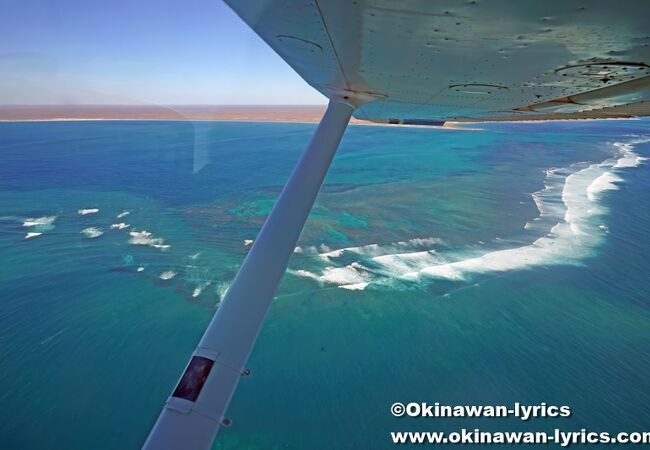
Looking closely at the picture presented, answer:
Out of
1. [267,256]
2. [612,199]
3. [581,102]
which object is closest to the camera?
[267,256]

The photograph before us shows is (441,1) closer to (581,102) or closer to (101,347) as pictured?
(581,102)

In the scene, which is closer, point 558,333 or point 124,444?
point 124,444

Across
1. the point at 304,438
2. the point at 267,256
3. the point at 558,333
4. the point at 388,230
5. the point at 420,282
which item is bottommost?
the point at 304,438

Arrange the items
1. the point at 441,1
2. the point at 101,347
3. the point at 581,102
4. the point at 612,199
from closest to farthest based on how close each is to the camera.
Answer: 1. the point at 441,1
2. the point at 581,102
3. the point at 101,347
4. the point at 612,199

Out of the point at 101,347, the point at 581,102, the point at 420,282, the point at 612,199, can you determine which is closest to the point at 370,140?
the point at 612,199

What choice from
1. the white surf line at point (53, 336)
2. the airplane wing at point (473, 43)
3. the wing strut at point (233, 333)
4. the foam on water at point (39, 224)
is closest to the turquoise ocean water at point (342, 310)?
the white surf line at point (53, 336)

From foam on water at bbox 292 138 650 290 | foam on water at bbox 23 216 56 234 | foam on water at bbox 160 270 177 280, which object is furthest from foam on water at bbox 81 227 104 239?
foam on water at bbox 292 138 650 290

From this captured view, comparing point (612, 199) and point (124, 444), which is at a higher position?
point (612, 199)

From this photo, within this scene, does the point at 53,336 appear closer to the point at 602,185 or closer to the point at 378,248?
the point at 378,248
